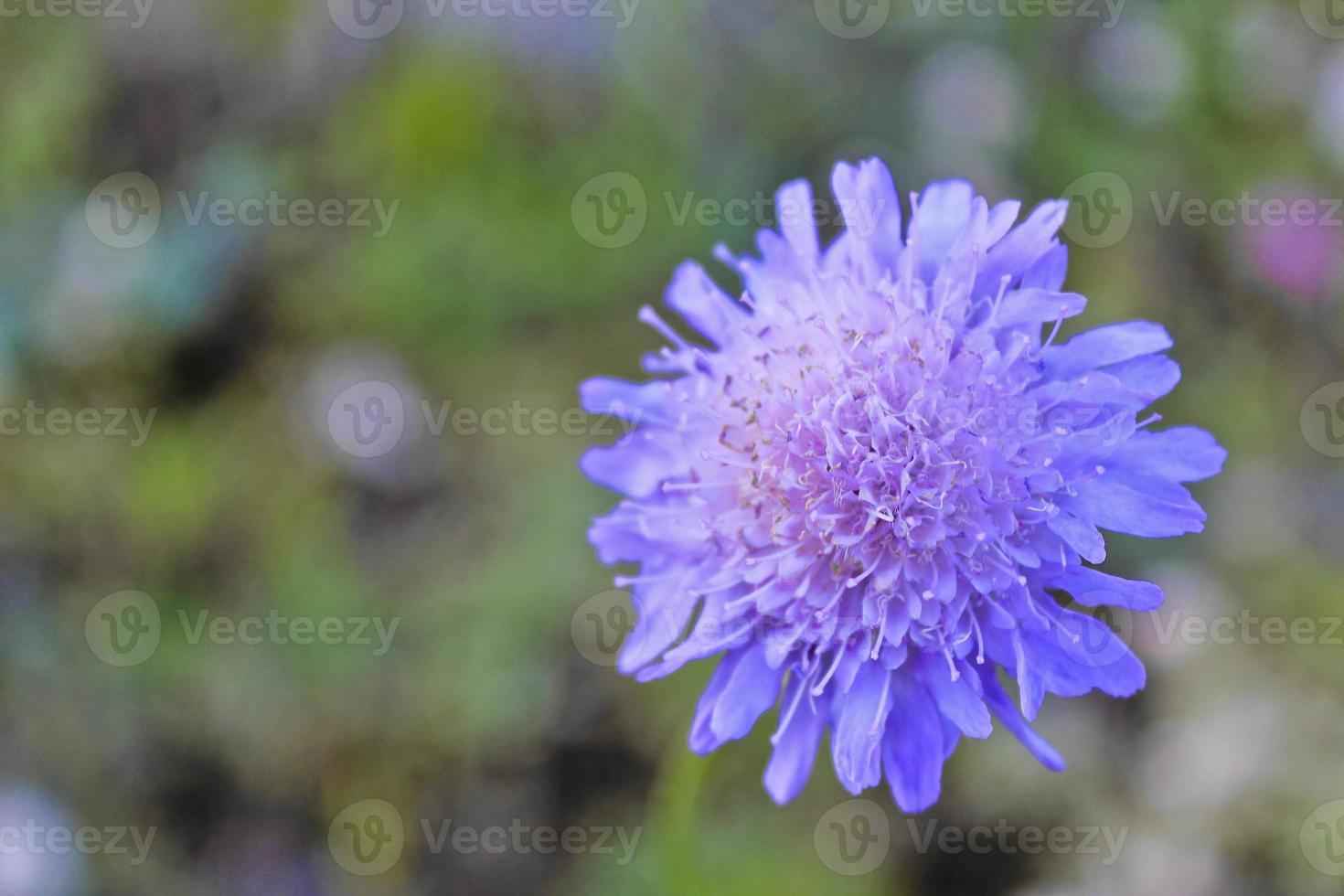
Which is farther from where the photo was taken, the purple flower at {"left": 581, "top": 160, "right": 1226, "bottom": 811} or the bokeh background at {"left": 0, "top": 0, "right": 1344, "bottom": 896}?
the bokeh background at {"left": 0, "top": 0, "right": 1344, "bottom": 896}

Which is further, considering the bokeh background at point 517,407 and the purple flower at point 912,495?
the bokeh background at point 517,407

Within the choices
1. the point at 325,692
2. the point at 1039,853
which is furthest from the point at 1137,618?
the point at 325,692

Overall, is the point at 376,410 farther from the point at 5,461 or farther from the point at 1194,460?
the point at 1194,460

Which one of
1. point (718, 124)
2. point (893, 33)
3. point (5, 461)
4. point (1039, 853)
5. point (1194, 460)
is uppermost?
point (893, 33)

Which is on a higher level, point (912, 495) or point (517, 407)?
point (517, 407)

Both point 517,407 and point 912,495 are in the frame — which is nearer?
point 912,495
